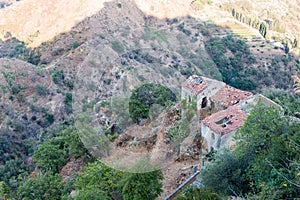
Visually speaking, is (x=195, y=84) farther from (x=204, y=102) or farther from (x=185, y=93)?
(x=204, y=102)

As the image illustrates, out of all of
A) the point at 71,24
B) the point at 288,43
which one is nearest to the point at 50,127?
the point at 71,24

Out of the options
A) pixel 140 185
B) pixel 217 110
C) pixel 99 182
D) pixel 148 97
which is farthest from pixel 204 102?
pixel 99 182

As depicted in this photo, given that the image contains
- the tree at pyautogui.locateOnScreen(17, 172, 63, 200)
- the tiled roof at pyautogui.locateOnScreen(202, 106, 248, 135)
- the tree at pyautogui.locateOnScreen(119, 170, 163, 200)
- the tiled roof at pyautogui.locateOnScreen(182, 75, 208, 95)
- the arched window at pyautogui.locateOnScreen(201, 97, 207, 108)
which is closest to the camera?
the tiled roof at pyautogui.locateOnScreen(182, 75, 208, 95)

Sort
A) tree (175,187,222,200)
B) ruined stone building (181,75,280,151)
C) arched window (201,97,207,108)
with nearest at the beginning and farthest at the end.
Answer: tree (175,187,222,200)
ruined stone building (181,75,280,151)
arched window (201,97,207,108)

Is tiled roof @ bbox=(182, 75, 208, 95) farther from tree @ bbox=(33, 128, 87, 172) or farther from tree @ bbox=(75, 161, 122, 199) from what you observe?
tree @ bbox=(33, 128, 87, 172)

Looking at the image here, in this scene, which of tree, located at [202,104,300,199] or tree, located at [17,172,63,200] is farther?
tree, located at [17,172,63,200]

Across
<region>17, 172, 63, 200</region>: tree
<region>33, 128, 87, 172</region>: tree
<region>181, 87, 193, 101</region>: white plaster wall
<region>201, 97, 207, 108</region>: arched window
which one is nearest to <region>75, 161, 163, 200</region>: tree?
<region>17, 172, 63, 200</region>: tree

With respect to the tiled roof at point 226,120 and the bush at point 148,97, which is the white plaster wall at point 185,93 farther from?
the tiled roof at point 226,120
